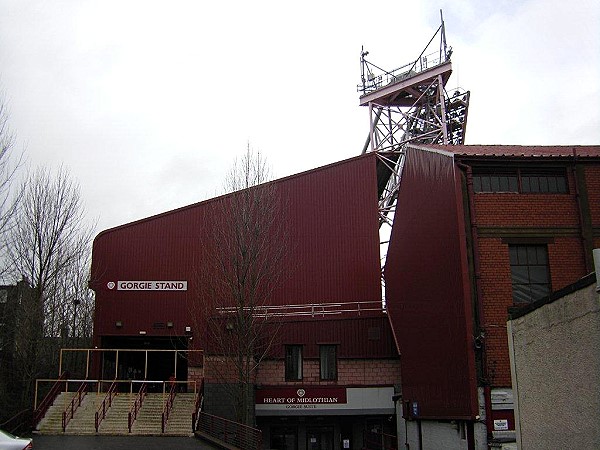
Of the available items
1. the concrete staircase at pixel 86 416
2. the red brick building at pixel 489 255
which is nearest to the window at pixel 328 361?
the red brick building at pixel 489 255

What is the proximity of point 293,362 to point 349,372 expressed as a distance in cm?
249

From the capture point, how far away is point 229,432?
2202cm

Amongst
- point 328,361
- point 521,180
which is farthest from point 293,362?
point 521,180

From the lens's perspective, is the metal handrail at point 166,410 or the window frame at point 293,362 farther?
the window frame at point 293,362

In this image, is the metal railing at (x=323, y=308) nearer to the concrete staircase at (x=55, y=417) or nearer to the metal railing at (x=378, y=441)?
the metal railing at (x=378, y=441)

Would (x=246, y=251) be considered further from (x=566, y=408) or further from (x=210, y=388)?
(x=566, y=408)

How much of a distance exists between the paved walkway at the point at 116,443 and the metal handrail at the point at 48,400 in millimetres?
1806

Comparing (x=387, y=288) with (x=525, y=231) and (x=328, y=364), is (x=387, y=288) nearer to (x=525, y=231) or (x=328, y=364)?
(x=328, y=364)

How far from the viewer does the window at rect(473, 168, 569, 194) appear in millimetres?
19141

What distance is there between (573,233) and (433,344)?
5398mm

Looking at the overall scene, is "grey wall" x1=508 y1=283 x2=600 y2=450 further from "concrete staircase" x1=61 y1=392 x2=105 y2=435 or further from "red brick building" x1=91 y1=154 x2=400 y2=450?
"concrete staircase" x1=61 y1=392 x2=105 y2=435

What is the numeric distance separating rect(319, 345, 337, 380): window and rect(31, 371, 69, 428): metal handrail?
10.9m

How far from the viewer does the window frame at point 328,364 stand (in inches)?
1141

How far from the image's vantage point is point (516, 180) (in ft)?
63.4
